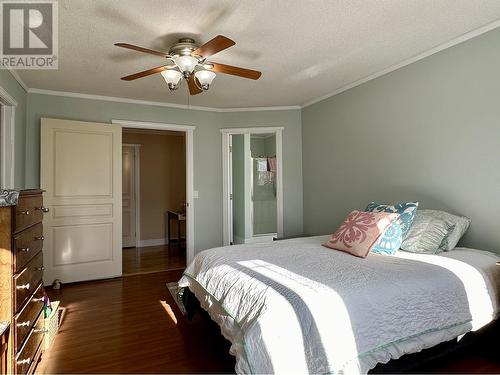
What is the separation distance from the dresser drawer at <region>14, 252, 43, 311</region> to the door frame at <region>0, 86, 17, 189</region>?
147cm

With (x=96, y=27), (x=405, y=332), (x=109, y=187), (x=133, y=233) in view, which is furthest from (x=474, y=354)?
(x=133, y=233)

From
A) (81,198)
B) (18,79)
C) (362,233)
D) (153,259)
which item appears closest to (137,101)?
(18,79)

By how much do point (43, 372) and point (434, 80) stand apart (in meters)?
3.77

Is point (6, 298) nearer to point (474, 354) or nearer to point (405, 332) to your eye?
point (405, 332)

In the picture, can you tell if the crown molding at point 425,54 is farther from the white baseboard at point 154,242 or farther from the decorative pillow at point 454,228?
the white baseboard at point 154,242

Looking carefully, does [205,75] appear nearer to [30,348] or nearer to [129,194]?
[30,348]

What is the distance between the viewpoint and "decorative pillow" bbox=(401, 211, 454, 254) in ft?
7.55

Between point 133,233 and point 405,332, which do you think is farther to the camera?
point 133,233

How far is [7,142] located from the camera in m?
3.04

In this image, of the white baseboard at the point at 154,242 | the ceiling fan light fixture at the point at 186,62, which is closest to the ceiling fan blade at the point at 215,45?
the ceiling fan light fixture at the point at 186,62

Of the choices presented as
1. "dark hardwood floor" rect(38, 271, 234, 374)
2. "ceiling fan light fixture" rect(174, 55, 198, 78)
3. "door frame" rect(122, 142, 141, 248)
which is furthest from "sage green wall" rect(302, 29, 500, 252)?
"door frame" rect(122, 142, 141, 248)

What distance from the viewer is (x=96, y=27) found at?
7.20 feet

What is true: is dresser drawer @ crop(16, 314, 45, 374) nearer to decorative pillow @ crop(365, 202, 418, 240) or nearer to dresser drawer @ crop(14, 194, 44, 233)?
dresser drawer @ crop(14, 194, 44, 233)

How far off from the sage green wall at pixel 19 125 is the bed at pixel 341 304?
256cm
